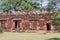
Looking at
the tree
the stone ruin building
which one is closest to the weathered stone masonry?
the stone ruin building

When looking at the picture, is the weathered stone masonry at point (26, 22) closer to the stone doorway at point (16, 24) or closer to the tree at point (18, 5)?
the stone doorway at point (16, 24)

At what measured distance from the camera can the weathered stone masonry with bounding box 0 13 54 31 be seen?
32.0 metres

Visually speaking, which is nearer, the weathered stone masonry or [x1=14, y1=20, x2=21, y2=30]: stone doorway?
the weathered stone masonry

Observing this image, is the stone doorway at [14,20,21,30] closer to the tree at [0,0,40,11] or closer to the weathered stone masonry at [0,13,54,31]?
the weathered stone masonry at [0,13,54,31]

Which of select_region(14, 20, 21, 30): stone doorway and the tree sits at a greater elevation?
the tree

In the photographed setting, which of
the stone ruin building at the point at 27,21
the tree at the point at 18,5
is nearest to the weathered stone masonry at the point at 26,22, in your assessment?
the stone ruin building at the point at 27,21

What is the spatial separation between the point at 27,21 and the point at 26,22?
25 cm

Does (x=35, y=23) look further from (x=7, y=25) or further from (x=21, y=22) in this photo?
(x=7, y=25)

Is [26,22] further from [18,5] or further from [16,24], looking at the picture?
[18,5]

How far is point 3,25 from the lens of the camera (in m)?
34.1

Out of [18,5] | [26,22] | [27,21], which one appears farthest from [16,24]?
[18,5]

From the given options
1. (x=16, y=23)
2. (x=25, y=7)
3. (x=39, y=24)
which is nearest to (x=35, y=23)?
(x=39, y=24)

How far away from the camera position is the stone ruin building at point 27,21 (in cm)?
3203

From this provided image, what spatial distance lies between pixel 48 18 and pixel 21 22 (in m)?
4.70
